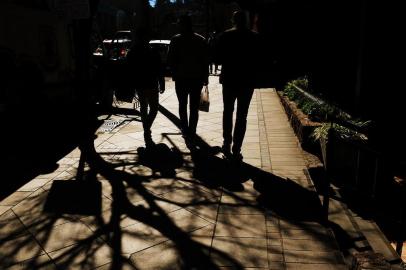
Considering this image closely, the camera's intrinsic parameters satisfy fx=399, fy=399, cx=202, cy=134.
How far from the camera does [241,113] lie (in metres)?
5.63

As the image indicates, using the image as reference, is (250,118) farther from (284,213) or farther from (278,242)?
(278,242)

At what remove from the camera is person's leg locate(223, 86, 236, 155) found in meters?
5.63

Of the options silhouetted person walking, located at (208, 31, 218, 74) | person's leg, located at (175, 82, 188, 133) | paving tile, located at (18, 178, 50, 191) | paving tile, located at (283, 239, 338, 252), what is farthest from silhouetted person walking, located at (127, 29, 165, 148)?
paving tile, located at (283, 239, 338, 252)

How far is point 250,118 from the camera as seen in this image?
28.3 feet

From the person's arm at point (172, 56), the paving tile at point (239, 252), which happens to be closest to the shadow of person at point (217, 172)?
the paving tile at point (239, 252)

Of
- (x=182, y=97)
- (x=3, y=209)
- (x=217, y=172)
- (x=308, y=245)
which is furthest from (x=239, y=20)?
(x=3, y=209)

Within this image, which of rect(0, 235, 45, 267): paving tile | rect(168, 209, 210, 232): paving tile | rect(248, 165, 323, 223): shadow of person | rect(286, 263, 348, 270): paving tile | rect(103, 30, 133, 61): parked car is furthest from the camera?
rect(103, 30, 133, 61): parked car

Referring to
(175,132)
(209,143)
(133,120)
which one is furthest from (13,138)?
(209,143)

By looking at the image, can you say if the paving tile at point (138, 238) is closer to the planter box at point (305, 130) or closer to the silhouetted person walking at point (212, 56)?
the silhouetted person walking at point (212, 56)

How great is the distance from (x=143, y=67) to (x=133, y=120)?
2.84 metres

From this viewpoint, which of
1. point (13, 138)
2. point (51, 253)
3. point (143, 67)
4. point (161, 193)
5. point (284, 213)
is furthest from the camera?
point (13, 138)

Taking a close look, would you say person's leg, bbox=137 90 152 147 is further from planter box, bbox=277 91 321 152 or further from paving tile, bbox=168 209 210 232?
paving tile, bbox=168 209 210 232

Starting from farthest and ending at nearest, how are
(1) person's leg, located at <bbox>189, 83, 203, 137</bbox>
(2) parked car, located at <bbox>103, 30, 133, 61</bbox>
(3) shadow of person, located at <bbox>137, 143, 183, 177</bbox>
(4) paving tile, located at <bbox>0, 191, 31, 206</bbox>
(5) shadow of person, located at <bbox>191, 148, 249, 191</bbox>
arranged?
(2) parked car, located at <bbox>103, 30, 133, 61</bbox> → (1) person's leg, located at <bbox>189, 83, 203, 137</bbox> → (3) shadow of person, located at <bbox>137, 143, 183, 177</bbox> → (5) shadow of person, located at <bbox>191, 148, 249, 191</bbox> → (4) paving tile, located at <bbox>0, 191, 31, 206</bbox>

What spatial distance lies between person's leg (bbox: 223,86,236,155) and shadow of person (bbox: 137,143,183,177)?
28.8 inches
